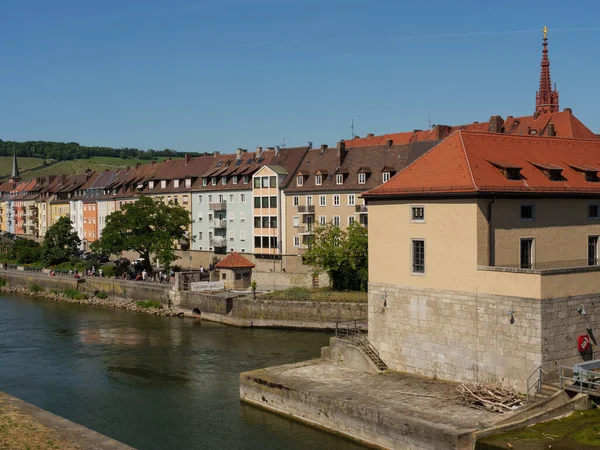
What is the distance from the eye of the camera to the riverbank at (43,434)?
24.0m

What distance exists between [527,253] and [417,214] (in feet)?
15.4

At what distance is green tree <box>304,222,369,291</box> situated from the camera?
56.3 metres

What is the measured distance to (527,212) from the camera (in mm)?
31172

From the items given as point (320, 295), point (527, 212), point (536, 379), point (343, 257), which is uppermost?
point (527, 212)

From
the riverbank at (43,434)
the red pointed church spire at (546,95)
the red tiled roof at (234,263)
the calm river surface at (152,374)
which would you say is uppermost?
the red pointed church spire at (546,95)

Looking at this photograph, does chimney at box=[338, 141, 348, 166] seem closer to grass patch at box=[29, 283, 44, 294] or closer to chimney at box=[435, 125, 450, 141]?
chimney at box=[435, 125, 450, 141]

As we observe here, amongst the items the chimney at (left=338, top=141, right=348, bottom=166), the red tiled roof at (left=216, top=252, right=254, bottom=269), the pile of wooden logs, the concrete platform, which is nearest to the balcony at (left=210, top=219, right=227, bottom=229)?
the chimney at (left=338, top=141, right=348, bottom=166)

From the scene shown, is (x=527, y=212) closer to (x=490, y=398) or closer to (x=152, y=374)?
(x=490, y=398)

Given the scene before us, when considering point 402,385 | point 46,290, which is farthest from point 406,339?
point 46,290

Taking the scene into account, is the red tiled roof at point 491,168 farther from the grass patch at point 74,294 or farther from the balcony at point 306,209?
the grass patch at point 74,294

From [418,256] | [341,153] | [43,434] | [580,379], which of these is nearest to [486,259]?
[418,256]

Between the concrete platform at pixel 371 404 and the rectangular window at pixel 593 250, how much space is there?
8647 mm

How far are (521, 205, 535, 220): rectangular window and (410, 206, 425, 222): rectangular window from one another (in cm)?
396

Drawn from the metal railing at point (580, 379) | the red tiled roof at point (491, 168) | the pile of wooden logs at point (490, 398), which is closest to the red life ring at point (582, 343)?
the metal railing at point (580, 379)
